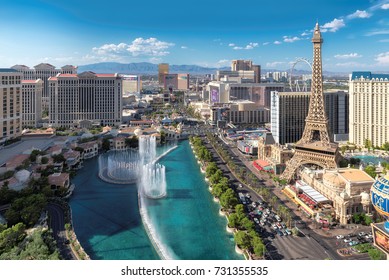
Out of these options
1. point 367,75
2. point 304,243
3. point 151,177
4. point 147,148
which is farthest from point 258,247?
point 367,75

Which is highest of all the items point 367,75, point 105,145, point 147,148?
point 367,75

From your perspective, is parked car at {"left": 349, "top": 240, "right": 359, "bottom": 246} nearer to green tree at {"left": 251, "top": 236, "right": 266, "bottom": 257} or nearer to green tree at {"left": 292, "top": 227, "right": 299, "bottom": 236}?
green tree at {"left": 292, "top": 227, "right": 299, "bottom": 236}

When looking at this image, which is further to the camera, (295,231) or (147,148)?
(147,148)

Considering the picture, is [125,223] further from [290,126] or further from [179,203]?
[290,126]

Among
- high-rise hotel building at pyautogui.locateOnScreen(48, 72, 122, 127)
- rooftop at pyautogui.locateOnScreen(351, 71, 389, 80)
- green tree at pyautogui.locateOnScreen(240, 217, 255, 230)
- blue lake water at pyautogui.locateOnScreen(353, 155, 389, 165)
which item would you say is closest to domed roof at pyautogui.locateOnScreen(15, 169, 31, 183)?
green tree at pyautogui.locateOnScreen(240, 217, 255, 230)

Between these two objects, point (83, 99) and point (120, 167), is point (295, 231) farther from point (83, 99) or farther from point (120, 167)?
point (83, 99)

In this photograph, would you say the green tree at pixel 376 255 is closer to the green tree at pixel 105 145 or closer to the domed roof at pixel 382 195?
the domed roof at pixel 382 195

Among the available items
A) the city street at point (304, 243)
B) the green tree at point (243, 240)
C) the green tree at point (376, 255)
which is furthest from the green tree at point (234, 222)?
the green tree at point (376, 255)
